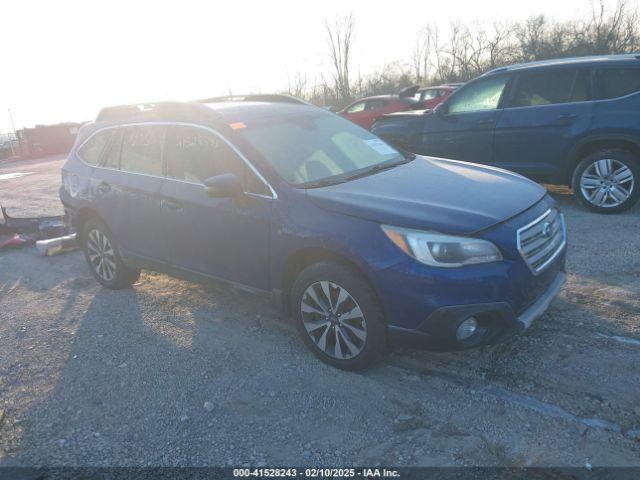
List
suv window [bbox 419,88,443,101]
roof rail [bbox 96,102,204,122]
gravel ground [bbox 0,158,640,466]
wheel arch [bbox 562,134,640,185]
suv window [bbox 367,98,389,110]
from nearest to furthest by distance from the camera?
gravel ground [bbox 0,158,640,466], roof rail [bbox 96,102,204,122], wheel arch [bbox 562,134,640,185], suv window [bbox 367,98,389,110], suv window [bbox 419,88,443,101]

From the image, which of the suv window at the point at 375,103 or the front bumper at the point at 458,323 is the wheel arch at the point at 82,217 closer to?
the front bumper at the point at 458,323

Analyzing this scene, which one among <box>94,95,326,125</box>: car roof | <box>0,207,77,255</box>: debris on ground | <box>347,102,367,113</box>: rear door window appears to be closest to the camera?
<box>94,95,326,125</box>: car roof

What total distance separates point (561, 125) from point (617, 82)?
0.75m

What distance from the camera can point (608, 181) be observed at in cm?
647

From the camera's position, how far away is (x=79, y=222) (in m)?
5.69

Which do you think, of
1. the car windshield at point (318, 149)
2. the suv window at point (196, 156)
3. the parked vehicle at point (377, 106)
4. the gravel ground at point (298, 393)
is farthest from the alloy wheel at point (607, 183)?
the parked vehicle at point (377, 106)

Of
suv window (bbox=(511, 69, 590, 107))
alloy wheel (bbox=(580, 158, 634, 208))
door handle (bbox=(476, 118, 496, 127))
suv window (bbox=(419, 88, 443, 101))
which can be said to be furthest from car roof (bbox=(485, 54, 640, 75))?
suv window (bbox=(419, 88, 443, 101))

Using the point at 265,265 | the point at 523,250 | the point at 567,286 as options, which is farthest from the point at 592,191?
the point at 265,265

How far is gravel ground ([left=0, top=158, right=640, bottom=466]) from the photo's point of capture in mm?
2863

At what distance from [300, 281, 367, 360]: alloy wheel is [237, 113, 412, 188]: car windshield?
2.48 ft

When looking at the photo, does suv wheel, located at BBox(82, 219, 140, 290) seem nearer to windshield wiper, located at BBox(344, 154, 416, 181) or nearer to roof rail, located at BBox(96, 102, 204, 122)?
roof rail, located at BBox(96, 102, 204, 122)

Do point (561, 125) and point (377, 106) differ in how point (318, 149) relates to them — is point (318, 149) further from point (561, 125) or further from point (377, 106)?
point (377, 106)

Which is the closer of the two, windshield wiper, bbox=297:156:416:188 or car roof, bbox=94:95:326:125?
windshield wiper, bbox=297:156:416:188

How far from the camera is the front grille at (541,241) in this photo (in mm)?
3256
